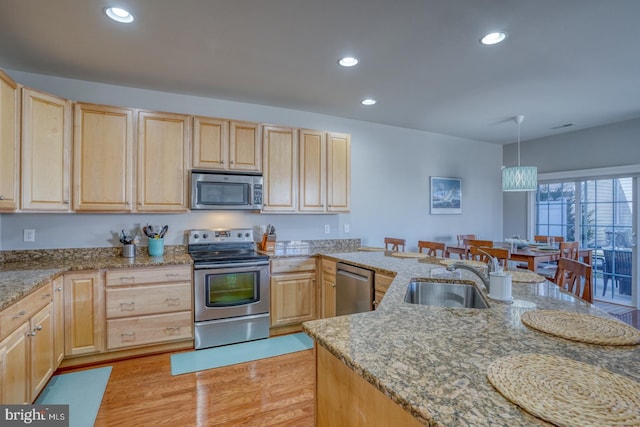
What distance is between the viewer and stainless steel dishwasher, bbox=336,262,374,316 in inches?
110

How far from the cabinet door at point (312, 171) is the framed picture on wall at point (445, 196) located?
219 centimetres

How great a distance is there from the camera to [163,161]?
3209mm

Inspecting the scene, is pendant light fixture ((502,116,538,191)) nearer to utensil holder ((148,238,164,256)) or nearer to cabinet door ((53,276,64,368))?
utensil holder ((148,238,164,256))

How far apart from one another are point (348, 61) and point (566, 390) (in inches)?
103

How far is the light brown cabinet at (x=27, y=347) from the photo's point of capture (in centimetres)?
170

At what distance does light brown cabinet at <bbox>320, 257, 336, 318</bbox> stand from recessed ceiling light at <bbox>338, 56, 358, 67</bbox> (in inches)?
73.0

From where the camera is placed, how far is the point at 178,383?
253 centimetres

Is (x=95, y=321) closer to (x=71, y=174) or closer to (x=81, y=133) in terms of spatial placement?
(x=71, y=174)

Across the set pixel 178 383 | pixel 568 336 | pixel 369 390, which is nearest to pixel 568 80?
pixel 568 336

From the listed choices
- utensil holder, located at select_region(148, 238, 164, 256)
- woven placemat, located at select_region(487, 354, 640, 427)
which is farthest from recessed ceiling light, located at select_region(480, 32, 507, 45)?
utensil holder, located at select_region(148, 238, 164, 256)

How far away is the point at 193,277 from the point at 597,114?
205 inches

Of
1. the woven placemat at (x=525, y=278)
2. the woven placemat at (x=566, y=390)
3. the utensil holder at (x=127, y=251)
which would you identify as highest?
the utensil holder at (x=127, y=251)

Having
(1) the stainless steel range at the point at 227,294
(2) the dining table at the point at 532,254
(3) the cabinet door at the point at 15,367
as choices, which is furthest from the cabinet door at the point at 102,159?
(2) the dining table at the point at 532,254

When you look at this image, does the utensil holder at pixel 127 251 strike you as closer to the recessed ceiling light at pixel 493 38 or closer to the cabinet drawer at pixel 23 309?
the cabinet drawer at pixel 23 309
